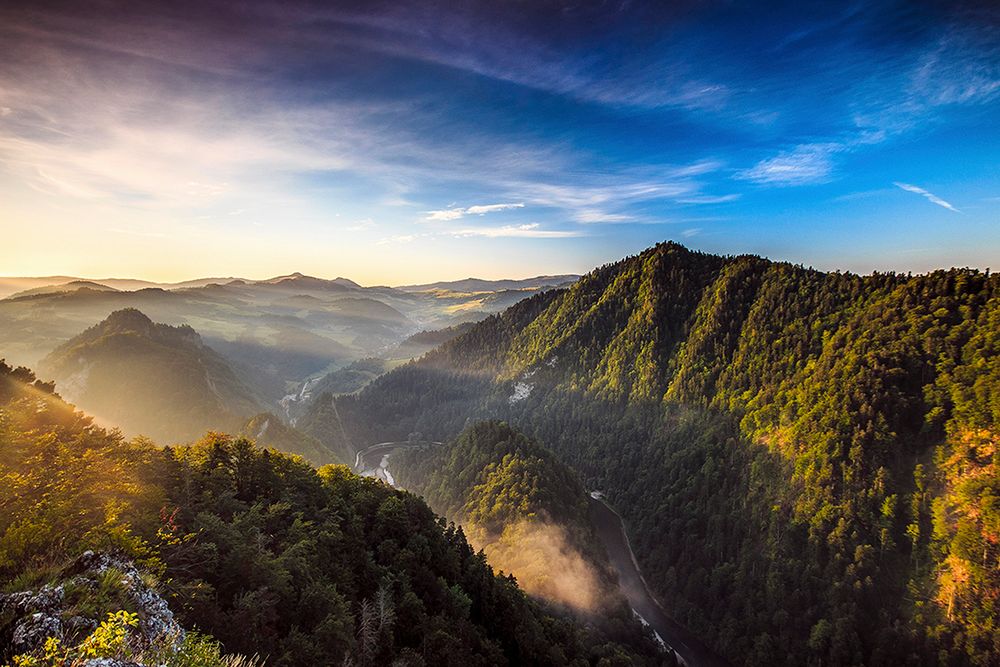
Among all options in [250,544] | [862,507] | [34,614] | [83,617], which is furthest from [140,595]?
[862,507]

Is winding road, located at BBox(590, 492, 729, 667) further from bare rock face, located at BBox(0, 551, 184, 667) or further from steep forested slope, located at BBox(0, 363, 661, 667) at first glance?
→ bare rock face, located at BBox(0, 551, 184, 667)

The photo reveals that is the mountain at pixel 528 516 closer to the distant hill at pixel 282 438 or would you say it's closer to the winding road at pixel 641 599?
the winding road at pixel 641 599

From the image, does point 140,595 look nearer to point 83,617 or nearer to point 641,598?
point 83,617

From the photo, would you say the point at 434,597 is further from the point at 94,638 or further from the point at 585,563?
the point at 585,563

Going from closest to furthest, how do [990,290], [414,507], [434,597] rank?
[434,597], [414,507], [990,290]

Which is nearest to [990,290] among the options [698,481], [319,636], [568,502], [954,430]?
[954,430]

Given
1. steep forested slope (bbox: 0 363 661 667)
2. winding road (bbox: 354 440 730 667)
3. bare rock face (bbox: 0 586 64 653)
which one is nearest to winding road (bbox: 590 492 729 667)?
winding road (bbox: 354 440 730 667)
